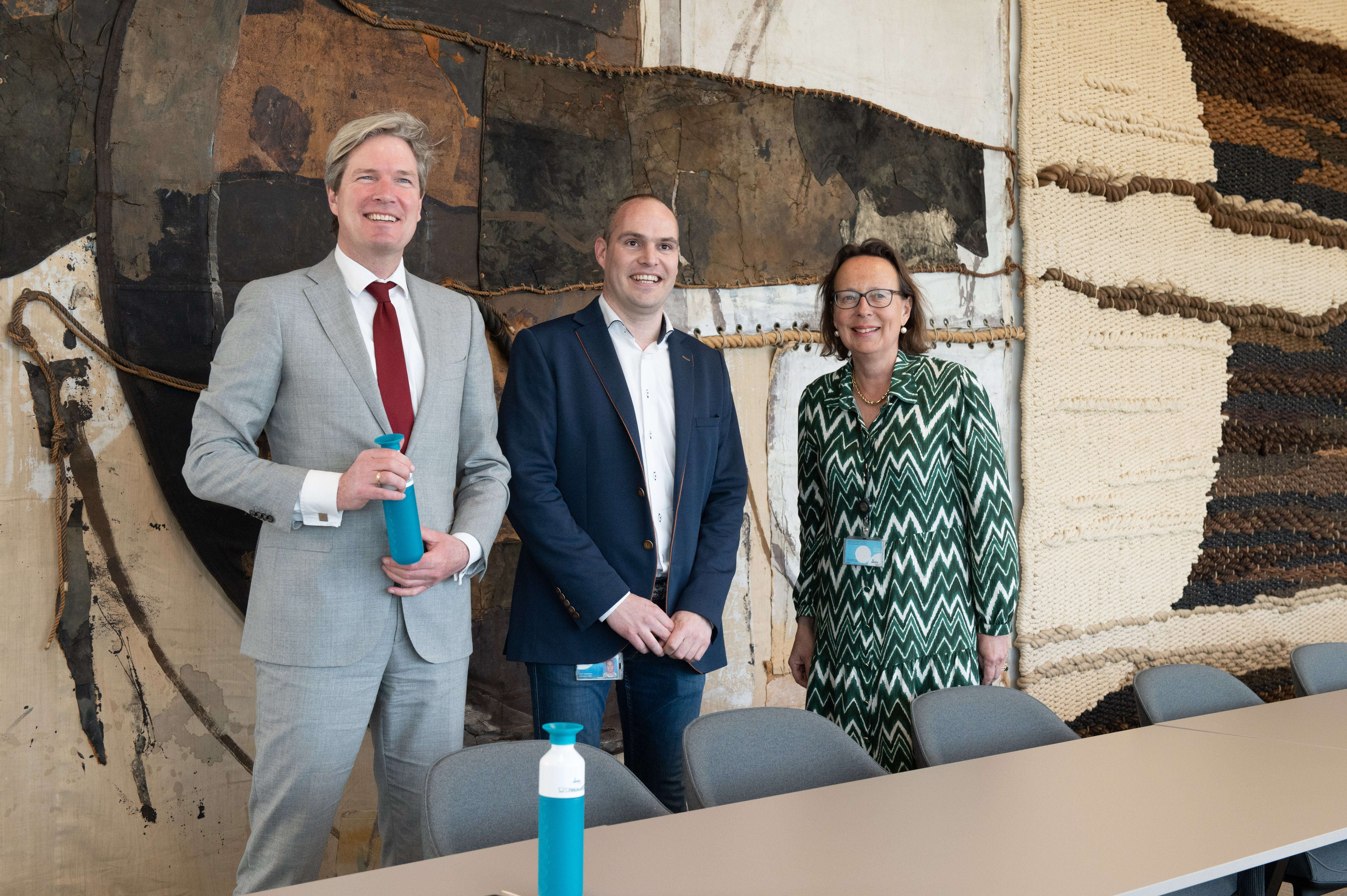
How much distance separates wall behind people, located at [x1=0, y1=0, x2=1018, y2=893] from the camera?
236 cm

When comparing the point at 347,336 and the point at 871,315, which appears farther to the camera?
the point at 871,315

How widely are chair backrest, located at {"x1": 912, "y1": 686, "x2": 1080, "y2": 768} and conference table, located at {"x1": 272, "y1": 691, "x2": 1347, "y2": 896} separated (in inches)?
4.3

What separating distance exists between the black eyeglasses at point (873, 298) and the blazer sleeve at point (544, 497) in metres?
0.78

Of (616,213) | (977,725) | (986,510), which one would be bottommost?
(977,725)

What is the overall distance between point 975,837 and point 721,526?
110 centimetres

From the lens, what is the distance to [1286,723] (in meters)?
2.33

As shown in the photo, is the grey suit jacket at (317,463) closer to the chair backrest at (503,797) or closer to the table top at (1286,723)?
the chair backrest at (503,797)

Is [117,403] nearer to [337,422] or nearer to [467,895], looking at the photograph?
Answer: [337,422]

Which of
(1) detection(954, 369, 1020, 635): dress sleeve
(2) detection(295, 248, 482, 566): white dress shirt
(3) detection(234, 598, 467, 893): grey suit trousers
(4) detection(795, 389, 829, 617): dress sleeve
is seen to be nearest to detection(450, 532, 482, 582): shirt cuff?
(2) detection(295, 248, 482, 566): white dress shirt

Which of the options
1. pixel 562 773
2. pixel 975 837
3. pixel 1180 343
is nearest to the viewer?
pixel 562 773

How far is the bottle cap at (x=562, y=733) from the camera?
1.11 m

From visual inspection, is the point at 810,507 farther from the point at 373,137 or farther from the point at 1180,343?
the point at 1180,343

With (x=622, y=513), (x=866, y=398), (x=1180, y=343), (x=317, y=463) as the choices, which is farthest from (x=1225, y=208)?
(x=317, y=463)

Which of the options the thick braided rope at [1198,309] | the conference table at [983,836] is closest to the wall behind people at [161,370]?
the conference table at [983,836]
